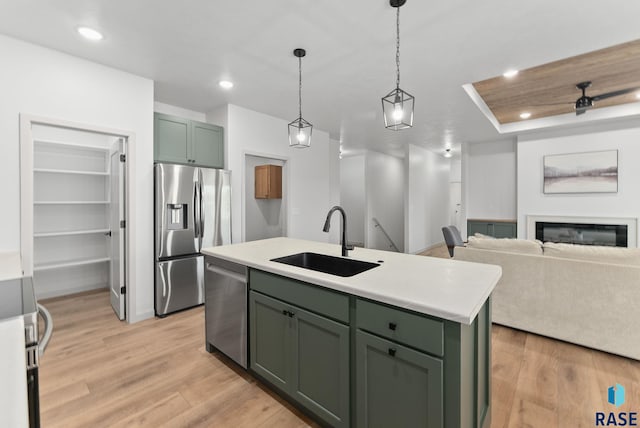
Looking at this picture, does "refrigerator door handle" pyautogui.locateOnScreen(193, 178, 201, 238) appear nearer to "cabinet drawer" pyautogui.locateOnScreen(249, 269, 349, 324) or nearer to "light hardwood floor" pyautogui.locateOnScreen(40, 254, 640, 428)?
"light hardwood floor" pyautogui.locateOnScreen(40, 254, 640, 428)

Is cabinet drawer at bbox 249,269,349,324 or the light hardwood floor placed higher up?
cabinet drawer at bbox 249,269,349,324

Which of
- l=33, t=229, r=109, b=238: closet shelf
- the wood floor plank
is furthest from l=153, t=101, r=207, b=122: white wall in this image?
the wood floor plank

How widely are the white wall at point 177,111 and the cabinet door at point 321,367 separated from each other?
3.73 meters

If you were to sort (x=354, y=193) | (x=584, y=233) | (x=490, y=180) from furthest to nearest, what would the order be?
(x=354, y=193)
(x=490, y=180)
(x=584, y=233)

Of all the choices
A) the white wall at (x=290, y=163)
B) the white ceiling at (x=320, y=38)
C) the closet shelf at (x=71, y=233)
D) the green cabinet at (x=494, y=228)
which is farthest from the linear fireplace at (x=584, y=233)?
the closet shelf at (x=71, y=233)

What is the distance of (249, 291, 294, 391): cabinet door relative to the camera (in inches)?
69.7

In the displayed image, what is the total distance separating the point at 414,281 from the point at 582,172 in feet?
19.6

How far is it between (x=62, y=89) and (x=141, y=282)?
2.05m

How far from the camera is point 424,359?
118 centimetres

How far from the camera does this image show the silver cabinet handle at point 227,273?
6.79 feet

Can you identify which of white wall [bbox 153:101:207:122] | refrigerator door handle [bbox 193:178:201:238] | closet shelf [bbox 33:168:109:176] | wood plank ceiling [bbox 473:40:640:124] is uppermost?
wood plank ceiling [bbox 473:40:640:124]

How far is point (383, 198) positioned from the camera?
27.3ft

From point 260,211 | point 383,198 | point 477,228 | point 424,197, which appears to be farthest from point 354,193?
point 260,211

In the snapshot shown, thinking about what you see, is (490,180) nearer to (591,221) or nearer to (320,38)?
(591,221)
